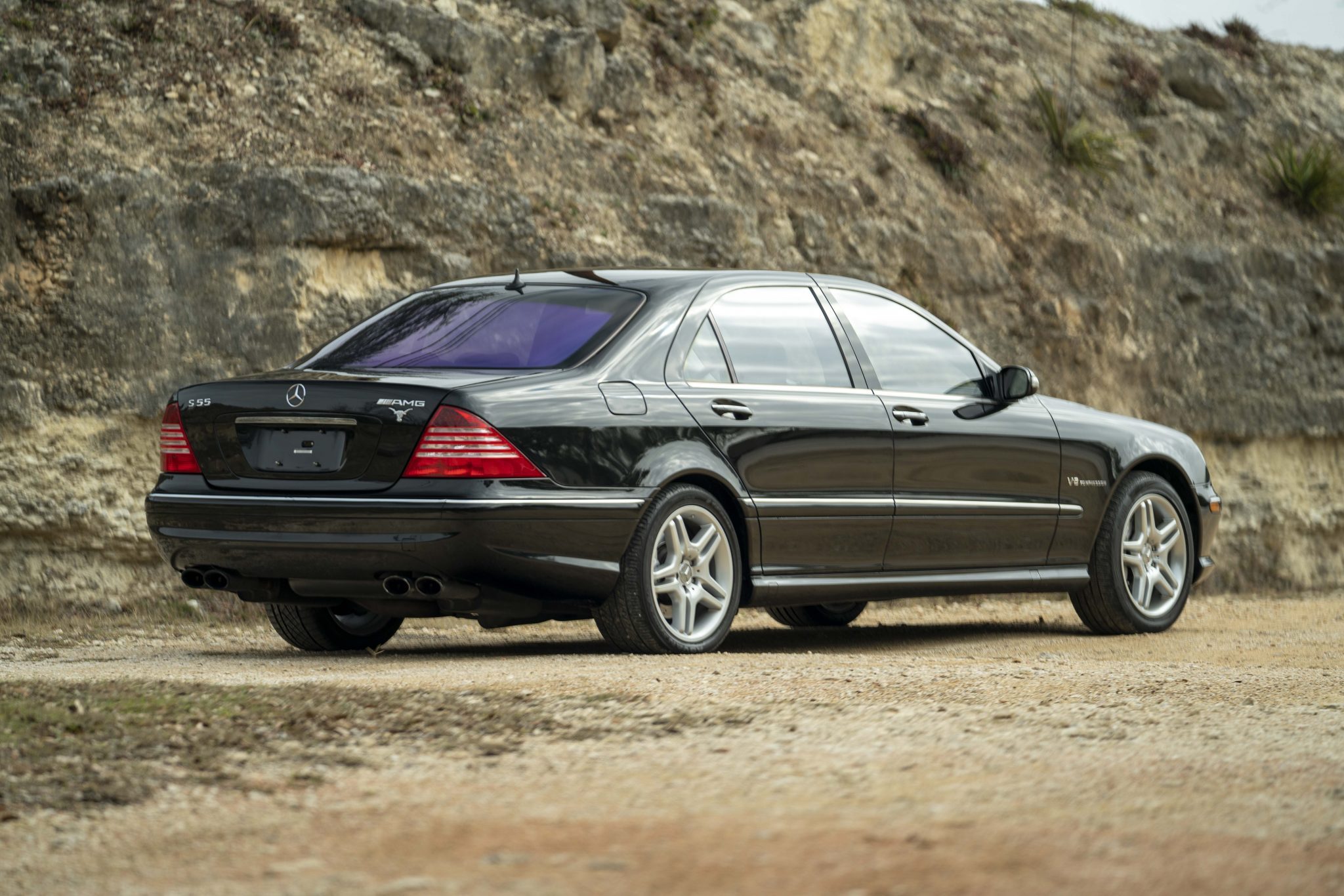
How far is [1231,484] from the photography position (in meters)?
17.3

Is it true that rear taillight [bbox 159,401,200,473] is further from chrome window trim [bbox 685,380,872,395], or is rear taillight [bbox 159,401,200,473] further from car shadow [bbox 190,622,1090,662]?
chrome window trim [bbox 685,380,872,395]

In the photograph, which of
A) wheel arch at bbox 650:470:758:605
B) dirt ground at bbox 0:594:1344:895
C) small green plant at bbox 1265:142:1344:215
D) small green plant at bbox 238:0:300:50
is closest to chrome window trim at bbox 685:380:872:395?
wheel arch at bbox 650:470:758:605

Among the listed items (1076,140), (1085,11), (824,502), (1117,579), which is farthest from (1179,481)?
(1085,11)

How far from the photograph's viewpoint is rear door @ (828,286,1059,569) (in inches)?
318

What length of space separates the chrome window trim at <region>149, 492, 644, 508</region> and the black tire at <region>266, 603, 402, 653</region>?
98 cm

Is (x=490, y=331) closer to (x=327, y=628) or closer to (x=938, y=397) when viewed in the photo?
(x=327, y=628)

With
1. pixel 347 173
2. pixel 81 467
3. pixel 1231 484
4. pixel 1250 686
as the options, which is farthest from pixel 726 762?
pixel 1231 484

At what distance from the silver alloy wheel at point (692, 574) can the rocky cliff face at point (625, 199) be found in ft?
15.7

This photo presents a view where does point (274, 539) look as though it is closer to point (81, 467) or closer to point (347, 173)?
point (81, 467)

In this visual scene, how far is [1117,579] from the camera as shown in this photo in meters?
9.09

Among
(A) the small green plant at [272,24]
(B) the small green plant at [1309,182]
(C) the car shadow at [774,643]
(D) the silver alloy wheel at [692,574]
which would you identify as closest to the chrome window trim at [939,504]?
(D) the silver alloy wheel at [692,574]

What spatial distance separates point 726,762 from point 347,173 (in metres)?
8.68

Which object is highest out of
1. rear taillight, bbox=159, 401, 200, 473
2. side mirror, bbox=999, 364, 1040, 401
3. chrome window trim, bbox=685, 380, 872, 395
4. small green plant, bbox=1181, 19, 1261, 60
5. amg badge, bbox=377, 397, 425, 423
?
small green plant, bbox=1181, 19, 1261, 60

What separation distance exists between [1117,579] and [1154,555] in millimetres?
402
